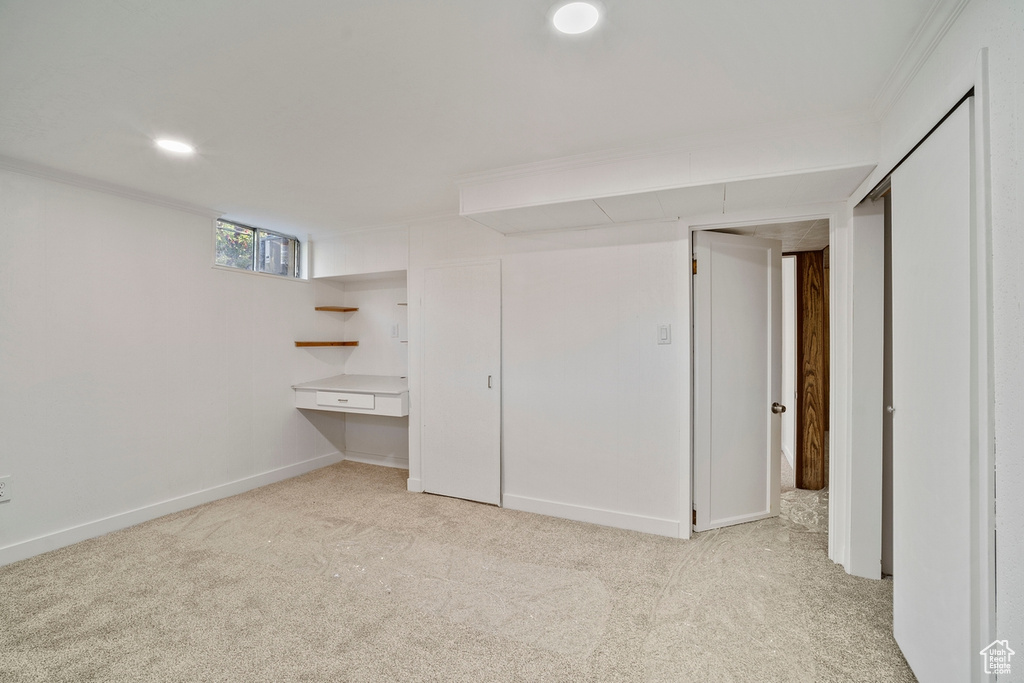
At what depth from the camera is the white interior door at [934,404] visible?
136 cm

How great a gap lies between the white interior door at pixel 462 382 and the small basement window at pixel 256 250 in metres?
1.65

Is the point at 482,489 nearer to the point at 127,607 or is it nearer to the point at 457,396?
the point at 457,396

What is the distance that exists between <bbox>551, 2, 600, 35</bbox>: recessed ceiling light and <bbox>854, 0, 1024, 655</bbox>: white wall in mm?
1049

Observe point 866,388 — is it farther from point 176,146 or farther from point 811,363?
point 176,146

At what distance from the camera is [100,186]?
2.99 m

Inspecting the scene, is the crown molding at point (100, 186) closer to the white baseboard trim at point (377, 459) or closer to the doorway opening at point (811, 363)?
the white baseboard trim at point (377, 459)

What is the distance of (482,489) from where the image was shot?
11.7 ft

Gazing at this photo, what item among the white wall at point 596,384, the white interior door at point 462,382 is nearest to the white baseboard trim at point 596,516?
the white wall at point 596,384

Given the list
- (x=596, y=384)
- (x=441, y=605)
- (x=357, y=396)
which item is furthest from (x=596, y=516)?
(x=357, y=396)

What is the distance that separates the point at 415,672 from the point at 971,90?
2665mm

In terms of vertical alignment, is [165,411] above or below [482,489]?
above

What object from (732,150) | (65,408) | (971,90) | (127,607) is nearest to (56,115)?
(65,408)

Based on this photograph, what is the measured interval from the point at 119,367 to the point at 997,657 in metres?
4.49

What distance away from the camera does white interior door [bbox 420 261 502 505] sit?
11.6ft
